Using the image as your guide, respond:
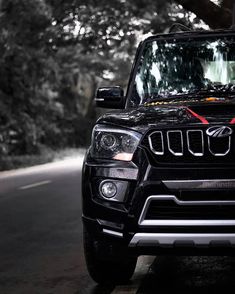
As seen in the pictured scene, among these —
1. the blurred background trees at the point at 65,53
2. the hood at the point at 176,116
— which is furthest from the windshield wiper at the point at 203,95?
the blurred background trees at the point at 65,53

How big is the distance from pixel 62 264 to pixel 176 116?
2493mm

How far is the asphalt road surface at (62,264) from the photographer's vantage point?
5.33 m

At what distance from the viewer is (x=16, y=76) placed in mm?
24828

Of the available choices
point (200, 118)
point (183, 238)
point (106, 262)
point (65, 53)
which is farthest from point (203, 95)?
point (65, 53)

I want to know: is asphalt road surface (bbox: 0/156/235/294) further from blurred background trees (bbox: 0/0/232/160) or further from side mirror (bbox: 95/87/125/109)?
blurred background trees (bbox: 0/0/232/160)

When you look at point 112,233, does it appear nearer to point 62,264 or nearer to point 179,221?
point 179,221

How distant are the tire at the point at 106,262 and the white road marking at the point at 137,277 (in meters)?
0.09

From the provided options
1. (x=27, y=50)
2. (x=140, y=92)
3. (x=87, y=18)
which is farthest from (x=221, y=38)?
(x=27, y=50)

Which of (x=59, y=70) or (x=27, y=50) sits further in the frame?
(x=59, y=70)

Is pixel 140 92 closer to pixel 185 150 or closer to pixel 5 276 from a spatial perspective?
Result: pixel 185 150

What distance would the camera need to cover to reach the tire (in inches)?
183

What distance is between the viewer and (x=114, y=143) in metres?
4.61

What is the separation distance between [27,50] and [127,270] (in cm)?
1798

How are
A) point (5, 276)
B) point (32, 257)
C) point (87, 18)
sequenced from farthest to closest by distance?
1. point (87, 18)
2. point (32, 257)
3. point (5, 276)
